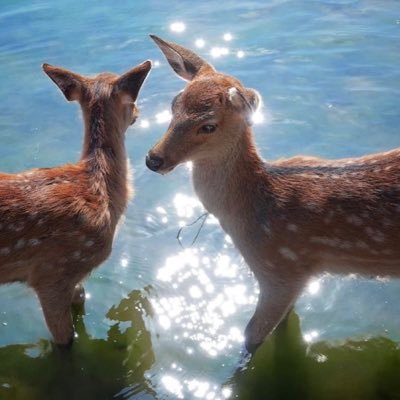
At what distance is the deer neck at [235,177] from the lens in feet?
13.5

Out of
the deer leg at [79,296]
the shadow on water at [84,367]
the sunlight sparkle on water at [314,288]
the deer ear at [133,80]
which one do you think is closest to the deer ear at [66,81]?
the deer ear at [133,80]

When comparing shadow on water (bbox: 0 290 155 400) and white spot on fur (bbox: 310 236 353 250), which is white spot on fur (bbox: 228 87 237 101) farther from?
shadow on water (bbox: 0 290 155 400)

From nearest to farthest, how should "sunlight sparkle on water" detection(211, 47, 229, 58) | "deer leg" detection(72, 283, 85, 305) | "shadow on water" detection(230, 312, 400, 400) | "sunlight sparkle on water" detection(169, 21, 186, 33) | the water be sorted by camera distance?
"shadow on water" detection(230, 312, 400, 400), the water, "deer leg" detection(72, 283, 85, 305), "sunlight sparkle on water" detection(211, 47, 229, 58), "sunlight sparkle on water" detection(169, 21, 186, 33)

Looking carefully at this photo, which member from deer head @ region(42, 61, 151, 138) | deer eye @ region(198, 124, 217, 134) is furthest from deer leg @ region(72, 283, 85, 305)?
deer eye @ region(198, 124, 217, 134)

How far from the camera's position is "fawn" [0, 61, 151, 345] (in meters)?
3.81

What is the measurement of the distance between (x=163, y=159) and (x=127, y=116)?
87 centimetres

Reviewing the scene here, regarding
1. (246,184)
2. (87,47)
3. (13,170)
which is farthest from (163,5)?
(246,184)

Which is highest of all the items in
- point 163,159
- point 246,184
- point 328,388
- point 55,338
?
point 163,159

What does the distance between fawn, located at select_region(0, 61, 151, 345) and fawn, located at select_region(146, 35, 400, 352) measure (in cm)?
54

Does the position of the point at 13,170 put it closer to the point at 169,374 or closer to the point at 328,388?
the point at 169,374

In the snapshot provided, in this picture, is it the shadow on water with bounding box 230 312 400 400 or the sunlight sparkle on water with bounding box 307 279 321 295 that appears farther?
the sunlight sparkle on water with bounding box 307 279 321 295

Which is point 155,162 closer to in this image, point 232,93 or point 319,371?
point 232,93

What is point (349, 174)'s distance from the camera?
3.92 m

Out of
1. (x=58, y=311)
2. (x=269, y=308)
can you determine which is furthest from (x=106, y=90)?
(x=269, y=308)
